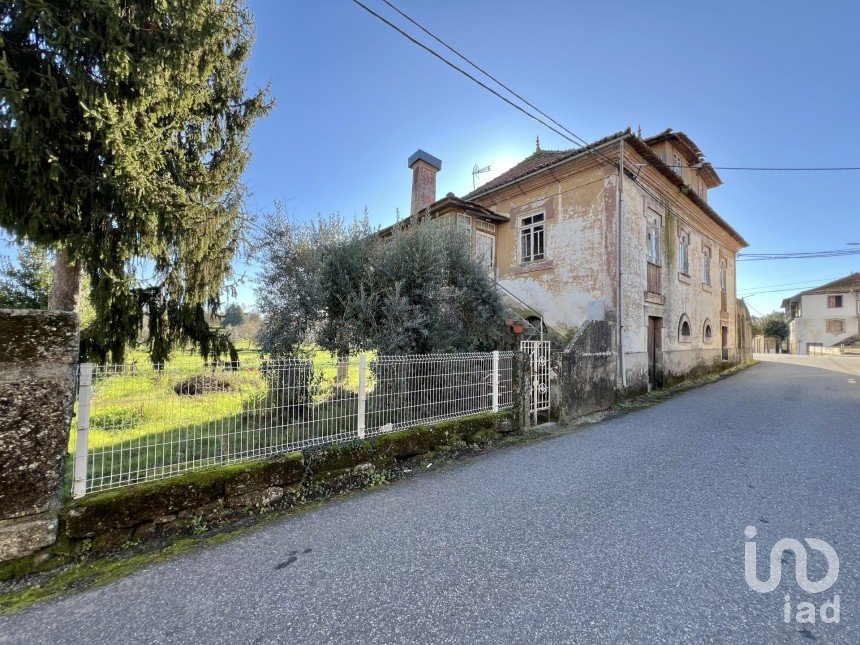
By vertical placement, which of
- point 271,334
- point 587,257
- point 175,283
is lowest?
point 271,334

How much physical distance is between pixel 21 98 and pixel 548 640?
262 inches

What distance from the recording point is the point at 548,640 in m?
2.02

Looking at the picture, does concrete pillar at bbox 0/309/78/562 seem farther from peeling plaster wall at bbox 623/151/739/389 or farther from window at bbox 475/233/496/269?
peeling plaster wall at bbox 623/151/739/389

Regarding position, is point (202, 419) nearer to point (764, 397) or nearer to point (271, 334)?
point (271, 334)

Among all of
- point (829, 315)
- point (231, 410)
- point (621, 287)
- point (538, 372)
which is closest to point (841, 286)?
point (829, 315)

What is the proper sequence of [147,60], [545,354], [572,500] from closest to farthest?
[572,500]
[147,60]
[545,354]

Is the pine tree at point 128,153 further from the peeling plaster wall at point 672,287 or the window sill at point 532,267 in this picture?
the peeling plaster wall at point 672,287

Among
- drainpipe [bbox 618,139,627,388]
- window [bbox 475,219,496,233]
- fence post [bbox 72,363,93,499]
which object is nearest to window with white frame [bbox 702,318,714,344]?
drainpipe [bbox 618,139,627,388]

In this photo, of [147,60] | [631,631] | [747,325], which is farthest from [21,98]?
[747,325]

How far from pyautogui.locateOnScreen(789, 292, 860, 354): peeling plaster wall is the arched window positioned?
43544 mm

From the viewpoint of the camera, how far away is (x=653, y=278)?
12.0 metres

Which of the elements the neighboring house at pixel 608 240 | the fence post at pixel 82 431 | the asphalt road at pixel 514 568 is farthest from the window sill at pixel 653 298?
the fence post at pixel 82 431

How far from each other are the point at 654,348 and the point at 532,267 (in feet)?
16.1

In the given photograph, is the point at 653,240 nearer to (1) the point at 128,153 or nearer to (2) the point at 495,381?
(2) the point at 495,381
